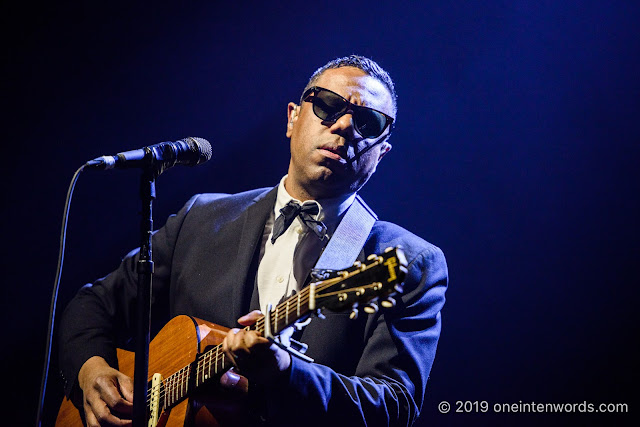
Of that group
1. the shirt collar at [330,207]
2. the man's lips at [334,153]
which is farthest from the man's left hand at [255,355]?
the man's lips at [334,153]

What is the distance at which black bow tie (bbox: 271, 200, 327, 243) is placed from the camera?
270 centimetres

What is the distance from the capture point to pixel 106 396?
239 centimetres

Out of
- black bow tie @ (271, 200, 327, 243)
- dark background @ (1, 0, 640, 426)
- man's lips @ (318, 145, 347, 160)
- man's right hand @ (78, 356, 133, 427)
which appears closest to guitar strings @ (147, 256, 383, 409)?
man's right hand @ (78, 356, 133, 427)

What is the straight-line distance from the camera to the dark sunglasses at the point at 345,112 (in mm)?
2744

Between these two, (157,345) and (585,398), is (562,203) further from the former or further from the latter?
(157,345)

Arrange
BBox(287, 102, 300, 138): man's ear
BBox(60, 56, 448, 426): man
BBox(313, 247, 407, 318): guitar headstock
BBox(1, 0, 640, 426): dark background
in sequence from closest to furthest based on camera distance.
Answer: BBox(313, 247, 407, 318): guitar headstock < BBox(60, 56, 448, 426): man < BBox(287, 102, 300, 138): man's ear < BBox(1, 0, 640, 426): dark background

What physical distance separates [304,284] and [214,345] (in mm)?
503

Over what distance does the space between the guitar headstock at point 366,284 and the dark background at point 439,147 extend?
180 centimetres

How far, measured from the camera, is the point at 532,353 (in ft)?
11.0

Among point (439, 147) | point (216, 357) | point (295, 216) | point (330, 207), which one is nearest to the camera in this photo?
point (216, 357)

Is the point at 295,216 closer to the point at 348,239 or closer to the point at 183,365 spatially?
the point at 348,239

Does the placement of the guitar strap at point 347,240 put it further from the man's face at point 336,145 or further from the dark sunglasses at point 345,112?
the dark sunglasses at point 345,112

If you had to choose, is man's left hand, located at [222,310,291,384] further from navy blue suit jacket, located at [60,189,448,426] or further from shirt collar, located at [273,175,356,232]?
shirt collar, located at [273,175,356,232]

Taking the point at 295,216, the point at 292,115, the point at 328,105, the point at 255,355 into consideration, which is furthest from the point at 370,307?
the point at 292,115
